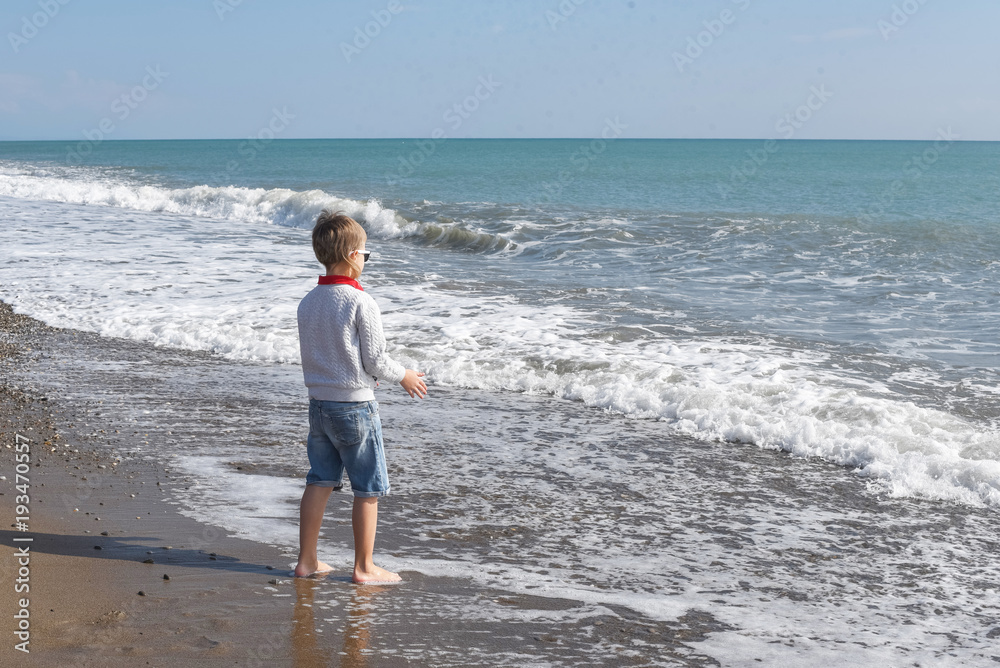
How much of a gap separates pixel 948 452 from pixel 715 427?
5.02 ft

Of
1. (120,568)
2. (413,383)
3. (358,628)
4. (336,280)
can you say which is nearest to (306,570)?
(358,628)

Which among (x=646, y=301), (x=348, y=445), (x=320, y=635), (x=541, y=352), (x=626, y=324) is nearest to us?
(x=320, y=635)

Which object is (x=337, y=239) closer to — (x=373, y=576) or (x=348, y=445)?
(x=348, y=445)

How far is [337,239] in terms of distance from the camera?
3441 mm

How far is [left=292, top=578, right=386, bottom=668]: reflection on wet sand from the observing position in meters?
2.98

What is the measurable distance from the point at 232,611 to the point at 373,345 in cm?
117

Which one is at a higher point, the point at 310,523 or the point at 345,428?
the point at 345,428

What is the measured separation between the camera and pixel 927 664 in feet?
10.5

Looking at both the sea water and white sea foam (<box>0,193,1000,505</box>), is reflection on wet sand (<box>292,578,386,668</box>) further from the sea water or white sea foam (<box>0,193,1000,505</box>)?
white sea foam (<box>0,193,1000,505</box>)

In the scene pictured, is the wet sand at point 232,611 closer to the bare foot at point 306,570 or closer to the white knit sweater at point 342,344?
the bare foot at point 306,570

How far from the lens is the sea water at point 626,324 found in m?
5.20

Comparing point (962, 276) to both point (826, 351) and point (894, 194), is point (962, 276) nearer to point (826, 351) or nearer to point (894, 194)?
point (826, 351)

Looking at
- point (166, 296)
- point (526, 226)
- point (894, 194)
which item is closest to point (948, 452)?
point (166, 296)

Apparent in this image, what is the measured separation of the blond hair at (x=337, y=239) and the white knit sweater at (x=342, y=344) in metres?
0.12
